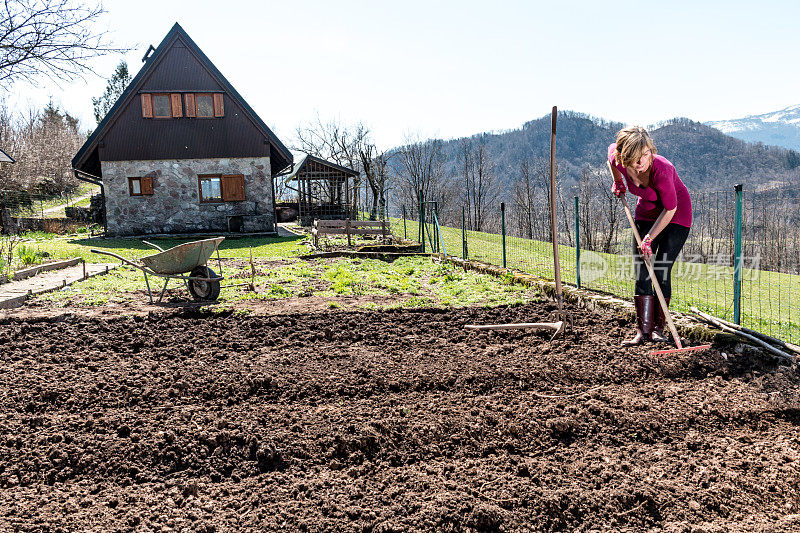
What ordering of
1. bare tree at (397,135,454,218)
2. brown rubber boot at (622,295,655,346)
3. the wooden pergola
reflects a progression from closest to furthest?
brown rubber boot at (622,295,655,346) → the wooden pergola → bare tree at (397,135,454,218)

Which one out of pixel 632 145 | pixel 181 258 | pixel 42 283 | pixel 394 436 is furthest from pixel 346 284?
pixel 394 436

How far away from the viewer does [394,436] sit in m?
3.23

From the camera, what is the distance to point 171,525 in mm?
2512

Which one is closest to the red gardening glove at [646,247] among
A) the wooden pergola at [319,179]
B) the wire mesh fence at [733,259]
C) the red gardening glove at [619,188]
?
the red gardening glove at [619,188]

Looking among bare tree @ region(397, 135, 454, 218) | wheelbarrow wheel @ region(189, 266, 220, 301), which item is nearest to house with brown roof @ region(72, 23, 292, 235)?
wheelbarrow wheel @ region(189, 266, 220, 301)

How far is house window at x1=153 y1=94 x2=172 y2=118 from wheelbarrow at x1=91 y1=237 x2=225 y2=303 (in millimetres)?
15538

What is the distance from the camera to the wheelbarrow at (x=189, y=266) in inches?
272

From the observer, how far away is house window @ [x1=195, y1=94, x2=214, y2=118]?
21203mm

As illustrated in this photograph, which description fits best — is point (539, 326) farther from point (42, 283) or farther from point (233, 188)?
point (233, 188)

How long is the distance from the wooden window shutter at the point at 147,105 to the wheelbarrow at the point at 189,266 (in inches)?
613

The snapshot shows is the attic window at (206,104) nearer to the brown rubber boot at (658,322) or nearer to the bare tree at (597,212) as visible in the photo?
the brown rubber boot at (658,322)

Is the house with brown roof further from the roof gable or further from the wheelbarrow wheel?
the wheelbarrow wheel

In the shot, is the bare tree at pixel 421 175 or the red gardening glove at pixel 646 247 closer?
the red gardening glove at pixel 646 247

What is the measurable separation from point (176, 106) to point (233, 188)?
12.2 ft
